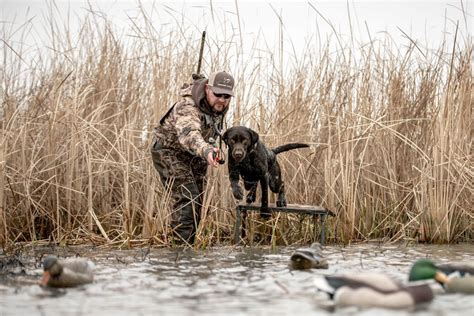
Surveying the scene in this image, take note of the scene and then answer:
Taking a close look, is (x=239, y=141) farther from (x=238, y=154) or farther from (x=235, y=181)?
(x=235, y=181)

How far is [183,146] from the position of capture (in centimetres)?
818

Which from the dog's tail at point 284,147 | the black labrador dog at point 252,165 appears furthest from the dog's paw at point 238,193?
the dog's tail at point 284,147

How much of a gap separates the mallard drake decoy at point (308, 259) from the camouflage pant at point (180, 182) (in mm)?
1947

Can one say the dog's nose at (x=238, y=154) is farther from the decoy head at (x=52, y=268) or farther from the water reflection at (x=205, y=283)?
the decoy head at (x=52, y=268)

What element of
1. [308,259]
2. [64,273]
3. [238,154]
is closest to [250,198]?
[238,154]

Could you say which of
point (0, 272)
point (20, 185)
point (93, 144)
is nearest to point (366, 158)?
point (93, 144)

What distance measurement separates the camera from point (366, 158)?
372 inches

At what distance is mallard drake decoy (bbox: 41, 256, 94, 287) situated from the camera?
5.90 metres

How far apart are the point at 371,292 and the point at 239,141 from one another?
317cm

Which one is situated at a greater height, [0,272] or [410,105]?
[410,105]

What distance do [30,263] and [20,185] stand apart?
2.03m

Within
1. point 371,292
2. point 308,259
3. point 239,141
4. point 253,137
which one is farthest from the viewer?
point 253,137

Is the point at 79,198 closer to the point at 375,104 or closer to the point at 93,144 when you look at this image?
the point at 93,144

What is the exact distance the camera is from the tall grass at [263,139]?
8812mm
